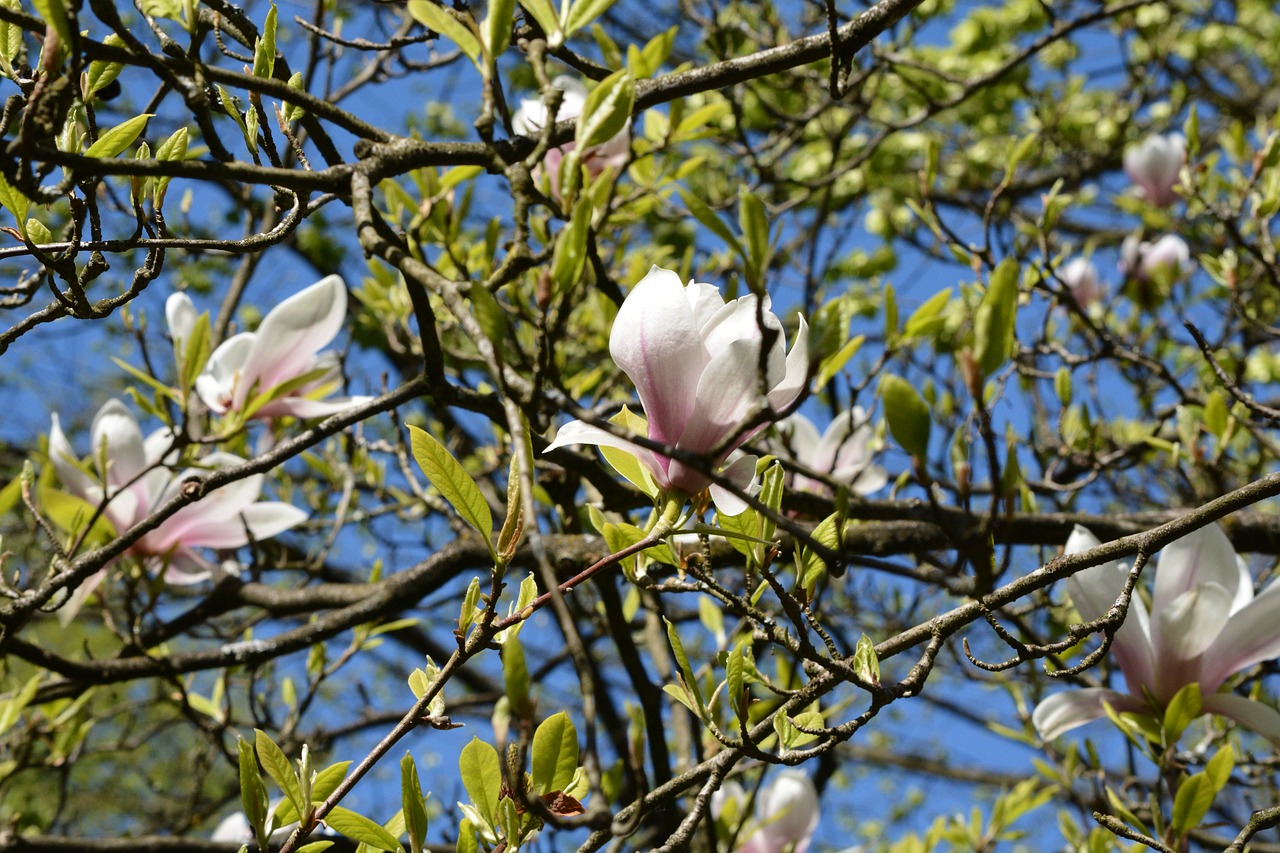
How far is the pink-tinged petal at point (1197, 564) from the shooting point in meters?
0.98

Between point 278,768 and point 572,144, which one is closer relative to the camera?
point 278,768

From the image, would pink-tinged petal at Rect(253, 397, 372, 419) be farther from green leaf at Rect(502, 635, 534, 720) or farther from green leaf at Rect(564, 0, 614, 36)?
green leaf at Rect(502, 635, 534, 720)

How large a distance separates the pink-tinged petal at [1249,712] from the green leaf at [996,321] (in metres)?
0.65

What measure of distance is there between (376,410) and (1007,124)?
335 centimetres

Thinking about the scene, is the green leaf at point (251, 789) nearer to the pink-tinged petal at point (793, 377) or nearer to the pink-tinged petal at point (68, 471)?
the pink-tinged petal at point (793, 377)

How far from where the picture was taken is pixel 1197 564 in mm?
989

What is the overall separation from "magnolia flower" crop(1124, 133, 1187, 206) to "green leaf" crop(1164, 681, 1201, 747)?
7.16 ft

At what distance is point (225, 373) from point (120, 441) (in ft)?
0.55

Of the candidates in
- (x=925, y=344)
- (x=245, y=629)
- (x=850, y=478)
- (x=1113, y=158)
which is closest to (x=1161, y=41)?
(x=1113, y=158)

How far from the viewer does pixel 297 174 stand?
0.69m

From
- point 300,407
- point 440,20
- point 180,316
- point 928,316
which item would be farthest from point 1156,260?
point 440,20

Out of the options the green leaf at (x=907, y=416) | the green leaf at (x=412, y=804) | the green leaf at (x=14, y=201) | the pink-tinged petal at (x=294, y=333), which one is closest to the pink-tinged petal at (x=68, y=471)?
the pink-tinged petal at (x=294, y=333)

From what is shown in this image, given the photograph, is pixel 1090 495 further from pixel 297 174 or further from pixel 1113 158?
pixel 297 174

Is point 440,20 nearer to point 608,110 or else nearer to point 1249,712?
point 608,110
